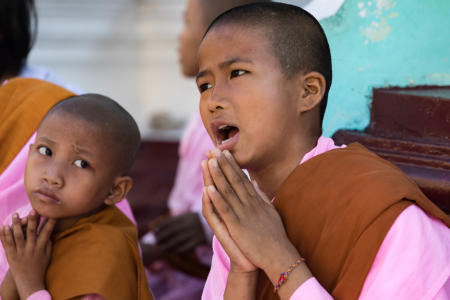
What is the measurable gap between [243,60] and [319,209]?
446mm

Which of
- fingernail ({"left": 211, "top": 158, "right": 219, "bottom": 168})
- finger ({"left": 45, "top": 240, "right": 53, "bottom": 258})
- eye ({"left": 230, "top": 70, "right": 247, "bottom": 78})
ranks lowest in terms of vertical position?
finger ({"left": 45, "top": 240, "right": 53, "bottom": 258})

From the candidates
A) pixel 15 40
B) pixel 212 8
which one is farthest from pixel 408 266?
pixel 15 40

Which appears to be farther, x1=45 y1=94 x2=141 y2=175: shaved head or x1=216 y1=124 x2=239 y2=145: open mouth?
x1=45 y1=94 x2=141 y2=175: shaved head

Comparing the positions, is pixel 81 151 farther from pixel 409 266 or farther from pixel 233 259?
pixel 409 266

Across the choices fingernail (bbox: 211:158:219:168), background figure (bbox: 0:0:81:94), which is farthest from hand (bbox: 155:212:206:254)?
fingernail (bbox: 211:158:219:168)

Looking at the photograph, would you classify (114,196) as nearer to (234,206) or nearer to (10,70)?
(234,206)

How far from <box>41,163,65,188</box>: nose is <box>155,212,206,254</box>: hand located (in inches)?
46.0

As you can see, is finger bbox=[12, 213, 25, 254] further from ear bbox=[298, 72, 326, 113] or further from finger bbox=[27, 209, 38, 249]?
ear bbox=[298, 72, 326, 113]

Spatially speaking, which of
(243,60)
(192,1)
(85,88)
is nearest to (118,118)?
(243,60)

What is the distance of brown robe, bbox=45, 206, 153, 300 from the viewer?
159cm

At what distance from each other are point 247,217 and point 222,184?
0.10 metres

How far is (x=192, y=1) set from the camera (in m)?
3.07

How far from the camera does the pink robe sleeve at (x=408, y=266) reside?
1.18m

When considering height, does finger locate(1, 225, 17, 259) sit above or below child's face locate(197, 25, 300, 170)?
below
